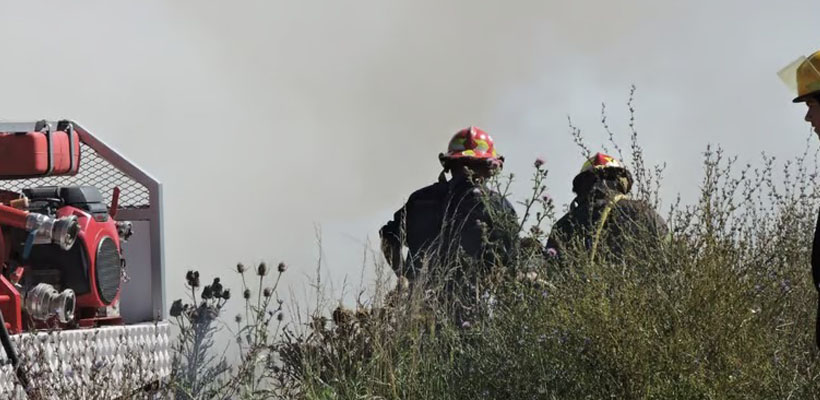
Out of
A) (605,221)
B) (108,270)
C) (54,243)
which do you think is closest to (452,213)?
(605,221)

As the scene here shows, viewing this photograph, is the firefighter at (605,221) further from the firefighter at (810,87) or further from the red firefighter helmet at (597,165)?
the firefighter at (810,87)

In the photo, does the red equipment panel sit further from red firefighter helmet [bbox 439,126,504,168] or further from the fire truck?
red firefighter helmet [bbox 439,126,504,168]

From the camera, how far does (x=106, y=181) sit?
7410mm

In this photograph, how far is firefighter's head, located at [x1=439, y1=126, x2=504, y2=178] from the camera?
7527mm

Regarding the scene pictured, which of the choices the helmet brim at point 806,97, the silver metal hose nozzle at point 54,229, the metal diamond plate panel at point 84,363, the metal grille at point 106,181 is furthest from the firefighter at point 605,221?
the metal grille at point 106,181

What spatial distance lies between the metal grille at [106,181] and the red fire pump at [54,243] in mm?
215

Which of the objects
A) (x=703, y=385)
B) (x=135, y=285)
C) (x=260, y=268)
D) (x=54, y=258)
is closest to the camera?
(x=703, y=385)

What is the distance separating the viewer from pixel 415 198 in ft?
24.2

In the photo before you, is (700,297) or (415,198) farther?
(415,198)

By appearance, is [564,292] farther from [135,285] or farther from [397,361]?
[135,285]

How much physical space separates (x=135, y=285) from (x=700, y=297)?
11.0 feet

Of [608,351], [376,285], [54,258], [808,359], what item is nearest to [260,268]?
[376,285]

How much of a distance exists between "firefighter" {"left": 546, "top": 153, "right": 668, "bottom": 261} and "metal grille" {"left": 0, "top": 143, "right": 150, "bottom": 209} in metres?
2.08

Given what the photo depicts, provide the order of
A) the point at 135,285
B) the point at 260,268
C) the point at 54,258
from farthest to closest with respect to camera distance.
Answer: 1. the point at 135,285
2. the point at 54,258
3. the point at 260,268
